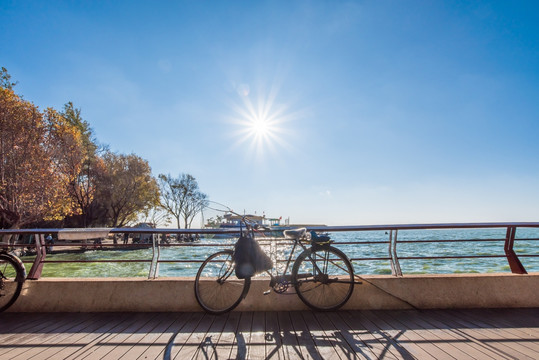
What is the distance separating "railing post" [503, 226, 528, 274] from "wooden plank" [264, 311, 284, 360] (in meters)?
3.63

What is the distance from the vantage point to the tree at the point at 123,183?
31.3 m

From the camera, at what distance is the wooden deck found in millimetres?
2594

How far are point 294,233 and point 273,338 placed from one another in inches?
50.7

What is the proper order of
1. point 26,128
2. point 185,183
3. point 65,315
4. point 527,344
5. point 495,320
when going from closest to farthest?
1. point 527,344
2. point 495,320
3. point 65,315
4. point 26,128
5. point 185,183

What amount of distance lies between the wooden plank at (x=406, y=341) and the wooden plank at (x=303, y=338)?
840mm

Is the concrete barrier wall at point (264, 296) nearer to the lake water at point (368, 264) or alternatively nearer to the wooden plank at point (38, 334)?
the wooden plank at point (38, 334)

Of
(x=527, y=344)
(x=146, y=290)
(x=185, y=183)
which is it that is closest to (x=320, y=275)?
(x=527, y=344)

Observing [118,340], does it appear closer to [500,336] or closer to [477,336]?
[477,336]

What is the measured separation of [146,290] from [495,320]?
14.9 ft

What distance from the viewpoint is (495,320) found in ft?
11.0

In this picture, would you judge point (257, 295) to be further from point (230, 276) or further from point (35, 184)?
point (35, 184)

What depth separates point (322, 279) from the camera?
12.0 ft

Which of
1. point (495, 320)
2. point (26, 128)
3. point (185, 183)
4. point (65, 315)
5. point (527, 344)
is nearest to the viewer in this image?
point (527, 344)

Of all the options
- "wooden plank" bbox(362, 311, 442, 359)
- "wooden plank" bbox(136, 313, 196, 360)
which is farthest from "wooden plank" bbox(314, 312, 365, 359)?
"wooden plank" bbox(136, 313, 196, 360)
